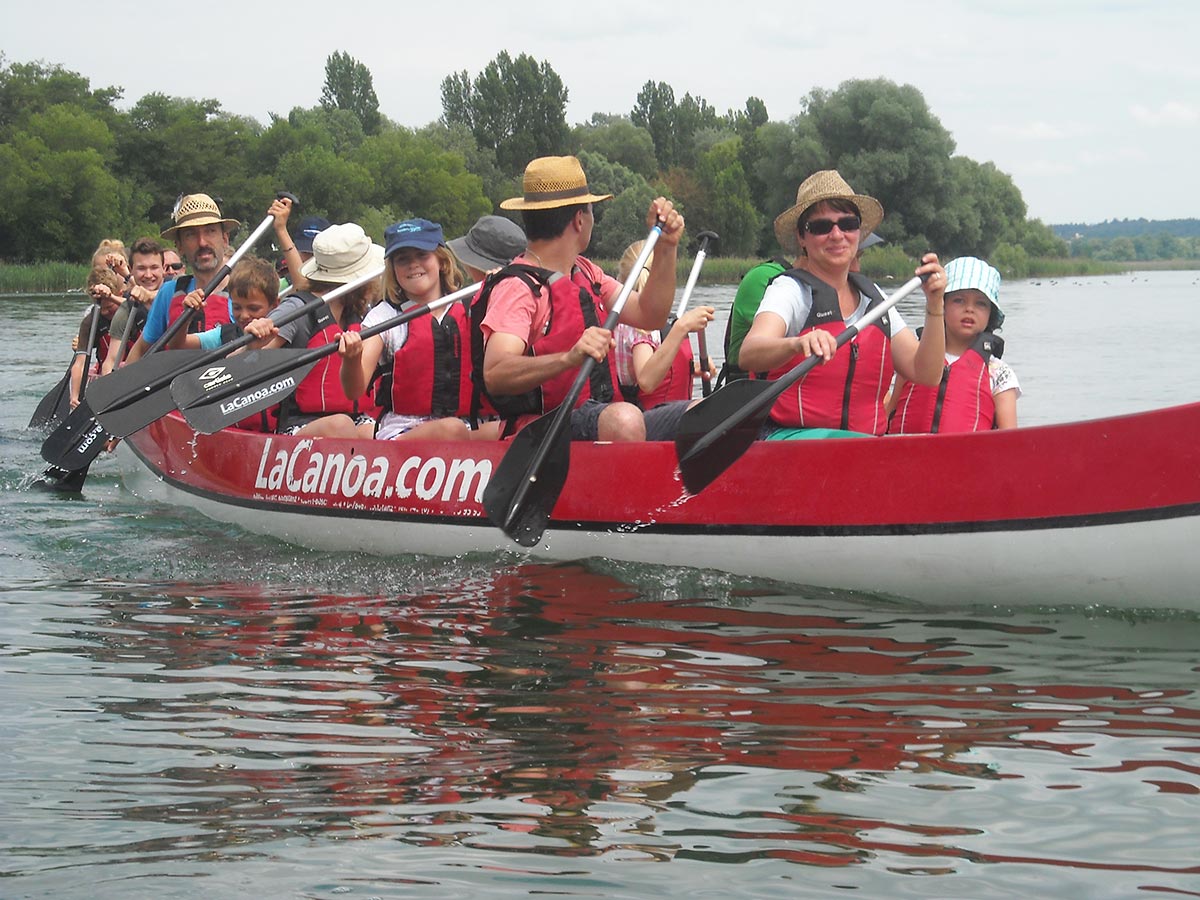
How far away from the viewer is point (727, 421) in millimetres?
5055

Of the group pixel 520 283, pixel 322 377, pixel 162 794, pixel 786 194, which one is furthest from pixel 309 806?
pixel 786 194

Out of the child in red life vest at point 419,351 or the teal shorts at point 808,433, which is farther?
the child in red life vest at point 419,351

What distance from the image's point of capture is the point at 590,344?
494 cm

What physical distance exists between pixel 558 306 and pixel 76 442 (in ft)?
13.9

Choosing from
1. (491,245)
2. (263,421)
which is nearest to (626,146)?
(263,421)

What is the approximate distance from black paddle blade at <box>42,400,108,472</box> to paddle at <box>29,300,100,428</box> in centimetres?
202

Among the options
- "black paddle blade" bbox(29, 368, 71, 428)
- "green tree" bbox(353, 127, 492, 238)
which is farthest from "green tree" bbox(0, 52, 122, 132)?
"black paddle blade" bbox(29, 368, 71, 428)

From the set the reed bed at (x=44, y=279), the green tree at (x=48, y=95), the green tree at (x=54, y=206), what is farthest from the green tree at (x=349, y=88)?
the reed bed at (x=44, y=279)

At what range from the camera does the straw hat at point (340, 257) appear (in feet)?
23.1

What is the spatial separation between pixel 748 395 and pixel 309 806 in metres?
2.36

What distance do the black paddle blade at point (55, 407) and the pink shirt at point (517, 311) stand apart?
6.68 m

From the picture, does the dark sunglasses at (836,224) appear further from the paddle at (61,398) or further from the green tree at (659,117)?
the green tree at (659,117)

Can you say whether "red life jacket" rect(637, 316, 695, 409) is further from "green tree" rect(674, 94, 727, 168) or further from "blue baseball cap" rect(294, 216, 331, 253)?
"green tree" rect(674, 94, 727, 168)

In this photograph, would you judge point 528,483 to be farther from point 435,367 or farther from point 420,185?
point 420,185
